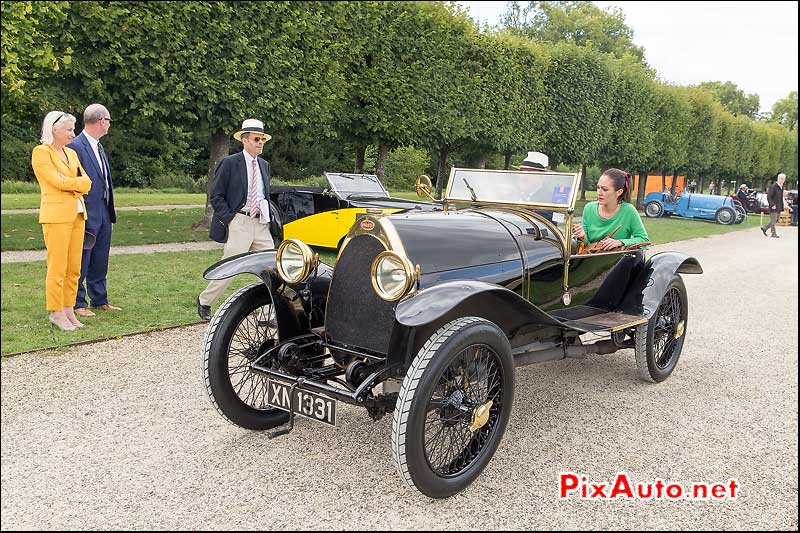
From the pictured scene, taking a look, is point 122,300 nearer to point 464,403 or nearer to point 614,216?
point 464,403

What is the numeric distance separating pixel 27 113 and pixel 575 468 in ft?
41.1

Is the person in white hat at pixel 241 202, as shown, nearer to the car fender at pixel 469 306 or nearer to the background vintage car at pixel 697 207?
the car fender at pixel 469 306

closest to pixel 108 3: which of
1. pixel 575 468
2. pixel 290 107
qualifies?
pixel 290 107

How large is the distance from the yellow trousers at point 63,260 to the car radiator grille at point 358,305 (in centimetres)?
268

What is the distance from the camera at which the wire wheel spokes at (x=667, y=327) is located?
15.2ft

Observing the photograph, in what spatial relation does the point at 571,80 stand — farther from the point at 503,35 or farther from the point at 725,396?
the point at 725,396

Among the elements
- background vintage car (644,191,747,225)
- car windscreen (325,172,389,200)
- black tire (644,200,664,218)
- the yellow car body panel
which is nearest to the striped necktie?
the yellow car body panel

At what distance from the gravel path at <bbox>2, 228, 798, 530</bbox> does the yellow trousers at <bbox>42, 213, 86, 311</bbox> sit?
0.60 meters

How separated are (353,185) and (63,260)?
5.88 metres

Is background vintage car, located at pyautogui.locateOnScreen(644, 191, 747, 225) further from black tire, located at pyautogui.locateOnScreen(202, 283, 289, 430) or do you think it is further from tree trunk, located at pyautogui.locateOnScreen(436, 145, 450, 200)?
black tire, located at pyautogui.locateOnScreen(202, 283, 289, 430)

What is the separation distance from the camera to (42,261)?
8.00m

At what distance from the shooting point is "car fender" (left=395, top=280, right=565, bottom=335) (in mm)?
2771

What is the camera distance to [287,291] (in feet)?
11.6

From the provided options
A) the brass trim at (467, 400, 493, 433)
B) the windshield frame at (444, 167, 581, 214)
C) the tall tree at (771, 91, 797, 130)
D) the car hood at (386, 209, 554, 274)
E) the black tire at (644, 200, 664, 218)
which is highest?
the tall tree at (771, 91, 797, 130)
